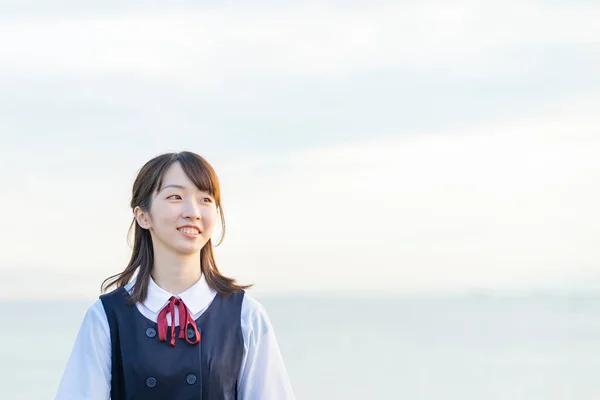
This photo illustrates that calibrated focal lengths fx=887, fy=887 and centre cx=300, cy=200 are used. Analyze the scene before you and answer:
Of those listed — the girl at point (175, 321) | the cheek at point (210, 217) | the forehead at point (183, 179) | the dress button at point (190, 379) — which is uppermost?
the forehead at point (183, 179)

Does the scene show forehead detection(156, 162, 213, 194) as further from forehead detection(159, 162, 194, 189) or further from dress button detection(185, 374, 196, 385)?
dress button detection(185, 374, 196, 385)

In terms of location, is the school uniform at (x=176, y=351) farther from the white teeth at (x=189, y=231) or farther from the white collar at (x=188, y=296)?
the white teeth at (x=189, y=231)

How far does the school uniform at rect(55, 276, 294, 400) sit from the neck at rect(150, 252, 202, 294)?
0.07 feet

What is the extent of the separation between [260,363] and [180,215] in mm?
492

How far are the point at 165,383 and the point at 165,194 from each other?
0.54m

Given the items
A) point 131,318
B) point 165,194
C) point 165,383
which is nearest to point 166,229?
point 165,194

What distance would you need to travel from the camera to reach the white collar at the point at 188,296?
258cm

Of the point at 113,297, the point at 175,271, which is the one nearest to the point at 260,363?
the point at 175,271

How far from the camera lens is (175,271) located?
2611 millimetres

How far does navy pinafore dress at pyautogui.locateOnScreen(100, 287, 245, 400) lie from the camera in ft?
8.03

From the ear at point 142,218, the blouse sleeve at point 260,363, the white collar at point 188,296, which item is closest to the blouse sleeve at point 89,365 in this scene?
the white collar at point 188,296

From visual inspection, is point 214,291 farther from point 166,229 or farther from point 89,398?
point 89,398

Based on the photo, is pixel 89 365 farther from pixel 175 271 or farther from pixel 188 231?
pixel 188 231

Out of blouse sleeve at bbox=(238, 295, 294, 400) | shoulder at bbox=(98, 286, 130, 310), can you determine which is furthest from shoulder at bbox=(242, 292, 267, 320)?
shoulder at bbox=(98, 286, 130, 310)
